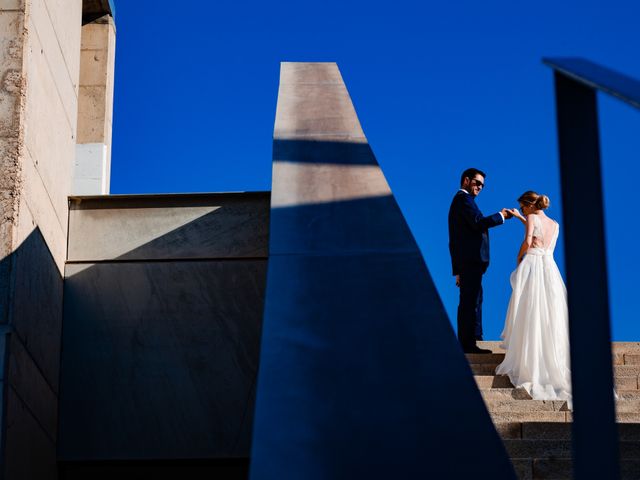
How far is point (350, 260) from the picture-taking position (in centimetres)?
461

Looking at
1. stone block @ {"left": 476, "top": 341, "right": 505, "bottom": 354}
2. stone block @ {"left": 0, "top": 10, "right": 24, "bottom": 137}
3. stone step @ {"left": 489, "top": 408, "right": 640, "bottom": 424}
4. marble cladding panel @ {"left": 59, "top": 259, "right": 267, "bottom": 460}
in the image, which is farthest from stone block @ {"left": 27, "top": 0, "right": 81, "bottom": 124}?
stone block @ {"left": 476, "top": 341, "right": 505, "bottom": 354}

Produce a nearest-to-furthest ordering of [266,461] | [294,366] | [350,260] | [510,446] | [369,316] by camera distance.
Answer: [266,461], [294,366], [369,316], [350,260], [510,446]

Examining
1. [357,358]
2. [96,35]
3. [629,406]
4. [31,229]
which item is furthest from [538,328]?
[357,358]

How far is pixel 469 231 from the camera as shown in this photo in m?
10.2

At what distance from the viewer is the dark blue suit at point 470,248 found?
10070 millimetres

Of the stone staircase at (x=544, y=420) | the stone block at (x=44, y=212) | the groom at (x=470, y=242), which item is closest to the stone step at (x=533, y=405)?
the stone staircase at (x=544, y=420)

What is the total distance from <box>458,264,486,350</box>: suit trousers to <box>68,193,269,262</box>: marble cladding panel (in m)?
2.15

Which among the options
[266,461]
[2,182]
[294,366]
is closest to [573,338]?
[266,461]

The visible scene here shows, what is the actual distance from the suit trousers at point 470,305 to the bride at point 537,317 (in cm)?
34

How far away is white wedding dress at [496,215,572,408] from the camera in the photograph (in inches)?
339

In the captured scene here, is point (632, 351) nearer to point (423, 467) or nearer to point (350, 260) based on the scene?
point (350, 260)

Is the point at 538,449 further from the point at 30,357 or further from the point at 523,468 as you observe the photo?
the point at 30,357

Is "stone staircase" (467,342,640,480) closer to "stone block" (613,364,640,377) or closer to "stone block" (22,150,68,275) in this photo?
"stone block" (613,364,640,377)

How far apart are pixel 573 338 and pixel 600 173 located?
1.41 feet
